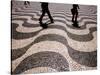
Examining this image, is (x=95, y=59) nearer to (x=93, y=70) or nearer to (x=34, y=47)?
(x=93, y=70)

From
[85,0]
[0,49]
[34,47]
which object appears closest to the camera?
[0,49]

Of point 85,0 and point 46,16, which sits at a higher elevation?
point 85,0

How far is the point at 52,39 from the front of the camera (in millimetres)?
1812

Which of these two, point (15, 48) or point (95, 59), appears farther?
point (95, 59)

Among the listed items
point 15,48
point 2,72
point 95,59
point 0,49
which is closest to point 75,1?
point 95,59

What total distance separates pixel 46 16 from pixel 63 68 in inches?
23.4

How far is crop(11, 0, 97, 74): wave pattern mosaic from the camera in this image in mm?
1709

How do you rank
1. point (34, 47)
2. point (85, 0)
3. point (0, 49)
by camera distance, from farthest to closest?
point (85, 0) < point (34, 47) < point (0, 49)

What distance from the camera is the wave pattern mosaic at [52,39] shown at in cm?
171

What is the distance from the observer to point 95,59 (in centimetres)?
193

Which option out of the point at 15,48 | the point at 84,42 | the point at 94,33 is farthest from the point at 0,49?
the point at 94,33

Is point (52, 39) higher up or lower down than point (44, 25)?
lower down

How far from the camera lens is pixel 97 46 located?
1.94 m

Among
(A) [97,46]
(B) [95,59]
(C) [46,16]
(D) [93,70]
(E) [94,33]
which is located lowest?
(D) [93,70]
